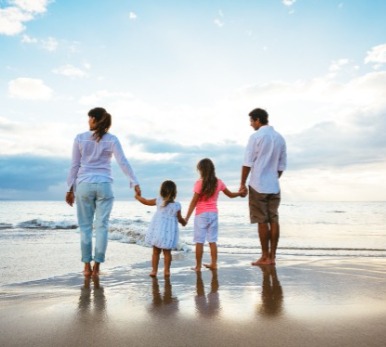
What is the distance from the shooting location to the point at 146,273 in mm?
4820

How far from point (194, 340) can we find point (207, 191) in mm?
3181

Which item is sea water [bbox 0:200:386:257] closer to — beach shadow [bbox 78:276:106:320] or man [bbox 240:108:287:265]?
man [bbox 240:108:287:265]

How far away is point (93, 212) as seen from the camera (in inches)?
189

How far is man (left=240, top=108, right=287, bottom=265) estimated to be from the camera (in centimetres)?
551

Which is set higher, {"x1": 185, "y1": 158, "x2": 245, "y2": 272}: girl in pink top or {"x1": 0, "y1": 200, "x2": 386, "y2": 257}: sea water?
{"x1": 185, "y1": 158, "x2": 245, "y2": 272}: girl in pink top

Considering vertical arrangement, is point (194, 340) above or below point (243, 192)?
below

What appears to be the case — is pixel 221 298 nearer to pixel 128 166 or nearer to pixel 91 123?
pixel 128 166

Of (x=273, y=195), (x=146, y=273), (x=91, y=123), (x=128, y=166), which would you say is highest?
(x=91, y=123)

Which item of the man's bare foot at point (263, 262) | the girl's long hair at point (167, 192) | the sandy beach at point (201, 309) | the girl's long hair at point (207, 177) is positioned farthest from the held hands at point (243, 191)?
the sandy beach at point (201, 309)

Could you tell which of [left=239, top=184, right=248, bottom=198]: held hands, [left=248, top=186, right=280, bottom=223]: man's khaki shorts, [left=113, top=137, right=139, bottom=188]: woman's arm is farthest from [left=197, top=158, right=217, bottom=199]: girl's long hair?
[left=113, top=137, right=139, bottom=188]: woman's arm

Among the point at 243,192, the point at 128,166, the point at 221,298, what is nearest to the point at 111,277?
the point at 128,166

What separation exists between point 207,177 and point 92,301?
8.44ft

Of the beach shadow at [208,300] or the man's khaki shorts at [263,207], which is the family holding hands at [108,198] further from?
the beach shadow at [208,300]

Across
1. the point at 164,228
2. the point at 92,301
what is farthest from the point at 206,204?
the point at 92,301
